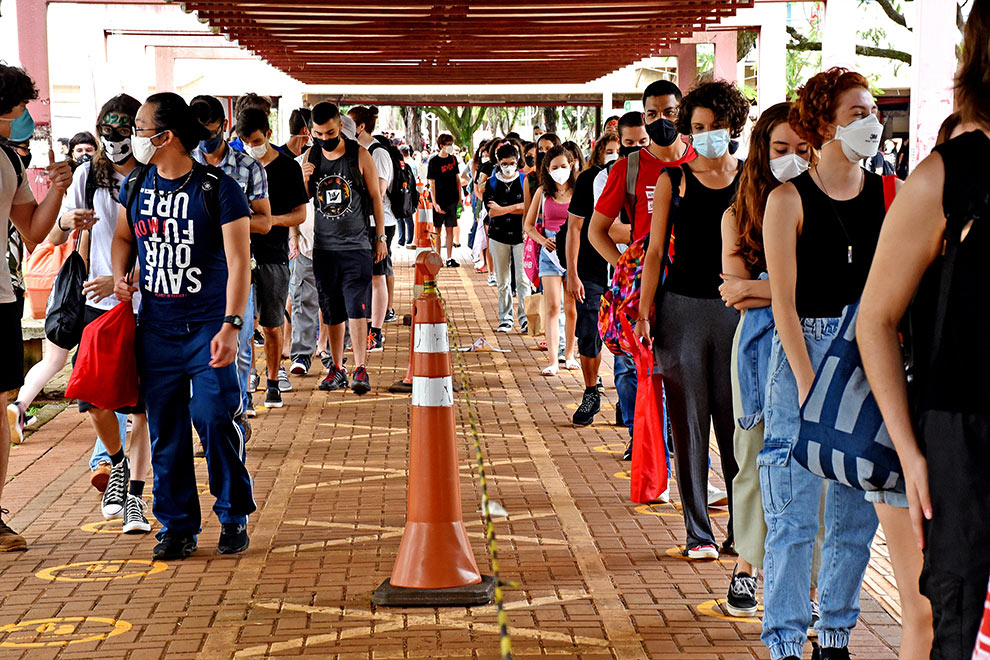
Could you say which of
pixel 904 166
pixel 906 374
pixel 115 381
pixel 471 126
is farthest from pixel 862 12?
pixel 471 126

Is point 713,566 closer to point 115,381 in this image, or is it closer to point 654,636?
point 654,636

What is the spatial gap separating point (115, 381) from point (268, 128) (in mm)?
4244

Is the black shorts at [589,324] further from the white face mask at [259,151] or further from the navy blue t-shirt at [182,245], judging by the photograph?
the navy blue t-shirt at [182,245]

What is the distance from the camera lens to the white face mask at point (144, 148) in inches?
235

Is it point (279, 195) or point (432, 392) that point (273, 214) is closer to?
point (279, 195)

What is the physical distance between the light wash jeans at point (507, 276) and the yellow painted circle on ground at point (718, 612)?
29.8ft

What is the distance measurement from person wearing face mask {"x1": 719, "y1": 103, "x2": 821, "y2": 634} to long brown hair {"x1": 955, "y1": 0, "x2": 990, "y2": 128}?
1.86 m

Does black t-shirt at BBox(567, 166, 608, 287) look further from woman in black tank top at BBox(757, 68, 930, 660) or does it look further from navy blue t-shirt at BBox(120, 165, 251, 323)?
woman in black tank top at BBox(757, 68, 930, 660)

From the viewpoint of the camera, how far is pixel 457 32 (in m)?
12.6

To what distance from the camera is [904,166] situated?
12.1 m

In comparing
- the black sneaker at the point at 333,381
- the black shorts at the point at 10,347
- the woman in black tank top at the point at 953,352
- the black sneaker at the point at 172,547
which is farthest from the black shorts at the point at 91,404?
the woman in black tank top at the point at 953,352

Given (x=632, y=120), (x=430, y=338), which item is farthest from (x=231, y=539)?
(x=632, y=120)

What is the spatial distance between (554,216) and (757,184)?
22.6 ft

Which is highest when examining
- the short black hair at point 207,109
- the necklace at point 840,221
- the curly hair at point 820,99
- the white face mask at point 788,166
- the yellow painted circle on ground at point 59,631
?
the short black hair at point 207,109
